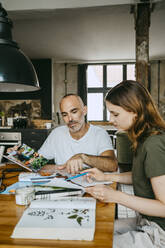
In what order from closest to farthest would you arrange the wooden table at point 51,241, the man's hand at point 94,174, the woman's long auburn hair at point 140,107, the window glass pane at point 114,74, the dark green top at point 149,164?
the wooden table at point 51,241 → the dark green top at point 149,164 → the woman's long auburn hair at point 140,107 → the man's hand at point 94,174 → the window glass pane at point 114,74

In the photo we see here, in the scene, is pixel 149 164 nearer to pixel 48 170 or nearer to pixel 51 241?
pixel 51 241

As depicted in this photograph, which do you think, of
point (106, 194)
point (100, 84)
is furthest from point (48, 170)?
point (100, 84)

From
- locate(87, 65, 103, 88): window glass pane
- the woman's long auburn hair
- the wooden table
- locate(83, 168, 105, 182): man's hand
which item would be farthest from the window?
the wooden table

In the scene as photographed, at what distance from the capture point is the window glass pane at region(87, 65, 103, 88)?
9453 millimetres

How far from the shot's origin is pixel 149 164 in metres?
1.06

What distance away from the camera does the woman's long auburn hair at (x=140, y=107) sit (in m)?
1.20

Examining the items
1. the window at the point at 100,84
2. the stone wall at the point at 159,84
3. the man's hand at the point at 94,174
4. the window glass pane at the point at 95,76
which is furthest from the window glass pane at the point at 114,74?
the man's hand at the point at 94,174

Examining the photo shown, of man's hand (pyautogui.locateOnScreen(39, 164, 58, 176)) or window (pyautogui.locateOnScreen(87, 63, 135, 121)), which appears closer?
man's hand (pyautogui.locateOnScreen(39, 164, 58, 176))

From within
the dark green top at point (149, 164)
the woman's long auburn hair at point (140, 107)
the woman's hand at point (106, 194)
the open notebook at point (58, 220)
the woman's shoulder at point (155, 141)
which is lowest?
the open notebook at point (58, 220)

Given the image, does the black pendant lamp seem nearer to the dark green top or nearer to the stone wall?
the dark green top

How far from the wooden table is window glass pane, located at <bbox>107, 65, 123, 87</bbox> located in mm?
8655

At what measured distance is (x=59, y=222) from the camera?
874mm

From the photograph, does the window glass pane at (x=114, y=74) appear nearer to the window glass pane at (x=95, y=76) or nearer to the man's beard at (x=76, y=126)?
the window glass pane at (x=95, y=76)

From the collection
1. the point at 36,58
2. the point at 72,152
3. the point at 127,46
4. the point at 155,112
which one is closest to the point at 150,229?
the point at 155,112
